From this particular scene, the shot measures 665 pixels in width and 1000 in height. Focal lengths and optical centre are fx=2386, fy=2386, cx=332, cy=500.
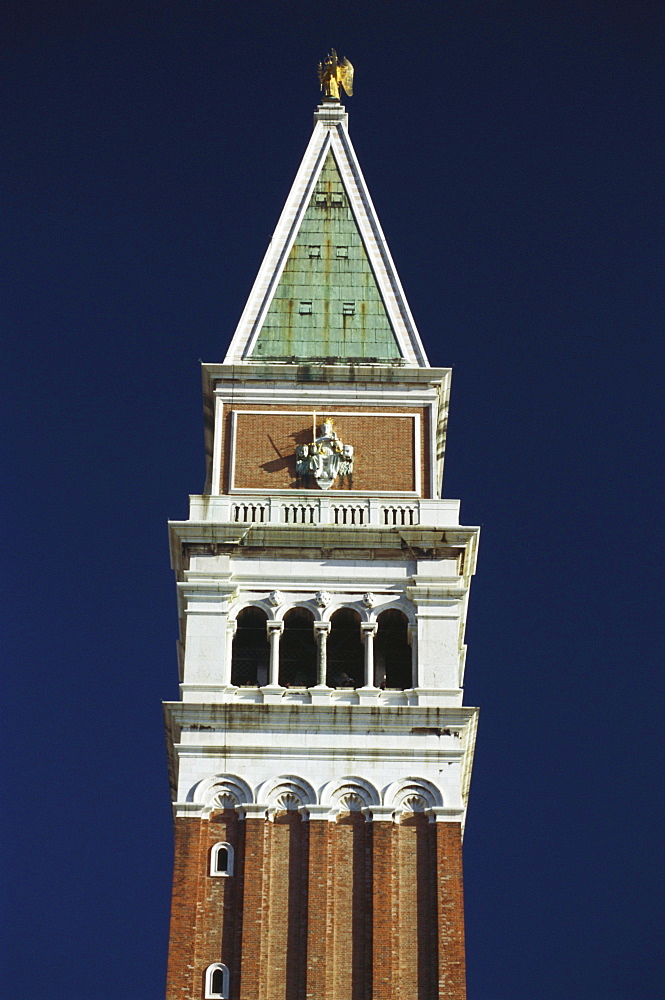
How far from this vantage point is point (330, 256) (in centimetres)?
7594

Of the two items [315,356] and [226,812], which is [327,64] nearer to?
[315,356]

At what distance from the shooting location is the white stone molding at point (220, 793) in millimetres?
63375

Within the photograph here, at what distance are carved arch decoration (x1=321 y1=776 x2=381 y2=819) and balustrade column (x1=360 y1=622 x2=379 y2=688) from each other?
9.66 ft

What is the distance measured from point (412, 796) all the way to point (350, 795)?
1.66 m

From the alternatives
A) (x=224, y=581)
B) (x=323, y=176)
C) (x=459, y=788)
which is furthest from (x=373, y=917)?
(x=323, y=176)

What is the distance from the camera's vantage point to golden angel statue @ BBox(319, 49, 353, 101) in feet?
266

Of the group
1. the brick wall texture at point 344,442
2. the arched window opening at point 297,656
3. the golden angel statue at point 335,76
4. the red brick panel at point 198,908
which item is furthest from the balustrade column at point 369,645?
the golden angel statue at point 335,76

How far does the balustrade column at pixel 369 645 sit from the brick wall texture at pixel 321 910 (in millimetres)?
4079

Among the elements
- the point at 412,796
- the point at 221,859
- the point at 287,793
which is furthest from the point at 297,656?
the point at 221,859

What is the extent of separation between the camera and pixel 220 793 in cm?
6366

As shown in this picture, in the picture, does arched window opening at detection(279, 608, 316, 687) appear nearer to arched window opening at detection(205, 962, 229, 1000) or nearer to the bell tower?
the bell tower

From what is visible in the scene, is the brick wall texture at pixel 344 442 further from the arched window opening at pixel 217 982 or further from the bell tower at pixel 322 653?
the arched window opening at pixel 217 982

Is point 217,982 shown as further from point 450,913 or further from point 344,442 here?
point 344,442

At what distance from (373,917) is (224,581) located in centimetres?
1087
